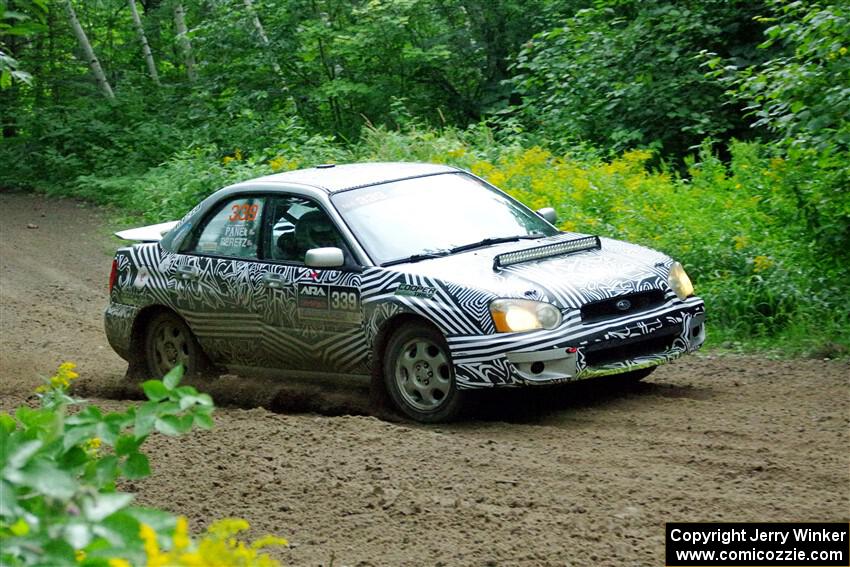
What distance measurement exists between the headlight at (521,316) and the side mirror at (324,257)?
46.0 inches

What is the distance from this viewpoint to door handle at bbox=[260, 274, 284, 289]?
28.2ft

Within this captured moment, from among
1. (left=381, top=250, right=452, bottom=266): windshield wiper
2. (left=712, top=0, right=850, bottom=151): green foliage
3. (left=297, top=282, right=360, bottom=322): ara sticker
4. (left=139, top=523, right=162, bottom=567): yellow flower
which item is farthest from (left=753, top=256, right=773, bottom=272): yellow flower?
(left=139, top=523, right=162, bottom=567): yellow flower

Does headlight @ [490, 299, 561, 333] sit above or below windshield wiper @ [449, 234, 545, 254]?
below

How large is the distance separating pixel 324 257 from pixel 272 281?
65 centimetres

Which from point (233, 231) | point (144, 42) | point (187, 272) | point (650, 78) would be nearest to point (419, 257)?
point (233, 231)

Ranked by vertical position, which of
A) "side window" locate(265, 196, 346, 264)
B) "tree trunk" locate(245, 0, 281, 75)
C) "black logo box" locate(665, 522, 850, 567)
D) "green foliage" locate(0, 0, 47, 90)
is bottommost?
"black logo box" locate(665, 522, 850, 567)

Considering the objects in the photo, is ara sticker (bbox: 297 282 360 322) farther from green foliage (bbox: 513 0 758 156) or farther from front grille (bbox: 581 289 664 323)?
green foliage (bbox: 513 0 758 156)

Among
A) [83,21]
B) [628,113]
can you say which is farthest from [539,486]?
[83,21]

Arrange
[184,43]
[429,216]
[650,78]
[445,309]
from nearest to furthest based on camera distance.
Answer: [445,309]
[429,216]
[650,78]
[184,43]

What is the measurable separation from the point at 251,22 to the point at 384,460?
66.0 feet

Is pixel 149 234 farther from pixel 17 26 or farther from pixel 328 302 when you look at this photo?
pixel 17 26

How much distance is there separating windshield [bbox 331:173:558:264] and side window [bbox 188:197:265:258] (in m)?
0.69

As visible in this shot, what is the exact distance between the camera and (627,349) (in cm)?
786

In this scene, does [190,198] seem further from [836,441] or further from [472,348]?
[836,441]
